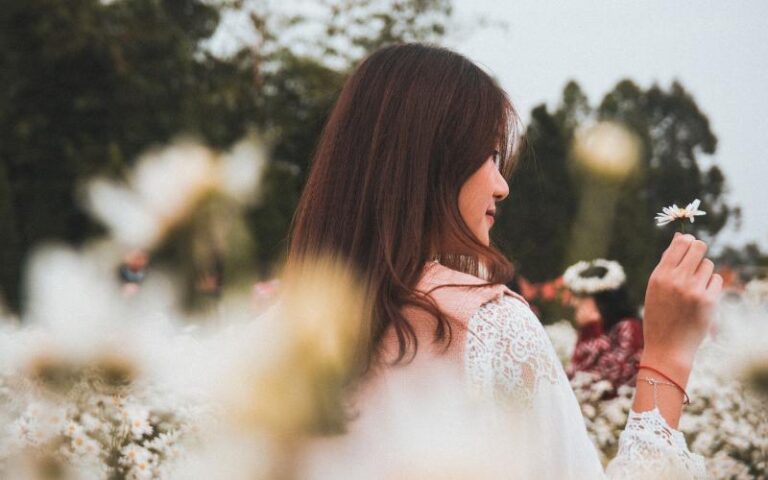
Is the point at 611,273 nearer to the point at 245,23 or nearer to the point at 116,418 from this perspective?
the point at 116,418

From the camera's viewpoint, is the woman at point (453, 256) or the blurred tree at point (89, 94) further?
the blurred tree at point (89, 94)

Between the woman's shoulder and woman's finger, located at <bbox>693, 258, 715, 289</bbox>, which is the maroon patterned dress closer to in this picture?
woman's finger, located at <bbox>693, 258, 715, 289</bbox>

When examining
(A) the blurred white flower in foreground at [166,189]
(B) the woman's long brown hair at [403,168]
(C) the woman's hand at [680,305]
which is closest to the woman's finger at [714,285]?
(C) the woman's hand at [680,305]

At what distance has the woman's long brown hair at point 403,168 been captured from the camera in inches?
44.9

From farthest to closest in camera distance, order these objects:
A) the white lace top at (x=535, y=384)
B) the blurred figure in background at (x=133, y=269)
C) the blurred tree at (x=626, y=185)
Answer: the blurred tree at (x=626, y=185) < the blurred figure in background at (x=133, y=269) < the white lace top at (x=535, y=384)

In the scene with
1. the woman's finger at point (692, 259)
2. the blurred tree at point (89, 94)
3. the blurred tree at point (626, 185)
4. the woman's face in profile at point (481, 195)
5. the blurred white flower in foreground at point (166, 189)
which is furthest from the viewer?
the blurred tree at point (89, 94)

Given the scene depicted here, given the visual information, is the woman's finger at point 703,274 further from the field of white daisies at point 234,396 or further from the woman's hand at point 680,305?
the field of white daisies at point 234,396

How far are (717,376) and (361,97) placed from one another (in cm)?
264

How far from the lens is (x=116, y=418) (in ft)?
7.03

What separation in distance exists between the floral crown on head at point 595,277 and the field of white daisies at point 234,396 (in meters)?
1.28

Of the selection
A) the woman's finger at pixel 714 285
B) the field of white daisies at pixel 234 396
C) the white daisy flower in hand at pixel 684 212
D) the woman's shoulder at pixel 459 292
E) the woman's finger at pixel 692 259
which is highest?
the white daisy flower in hand at pixel 684 212

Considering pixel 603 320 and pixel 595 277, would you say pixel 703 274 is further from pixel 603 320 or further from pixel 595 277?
pixel 595 277

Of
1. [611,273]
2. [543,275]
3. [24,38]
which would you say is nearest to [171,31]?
[24,38]

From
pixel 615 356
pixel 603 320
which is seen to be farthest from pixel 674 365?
pixel 603 320
